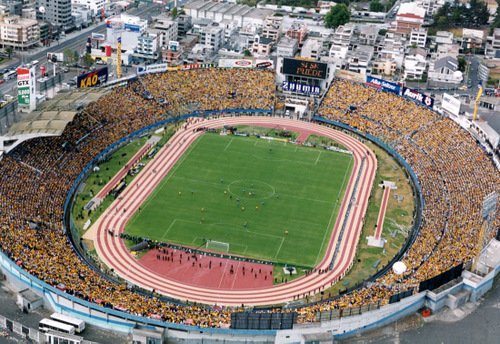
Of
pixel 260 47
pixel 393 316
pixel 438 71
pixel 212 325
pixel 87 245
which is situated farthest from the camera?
pixel 260 47

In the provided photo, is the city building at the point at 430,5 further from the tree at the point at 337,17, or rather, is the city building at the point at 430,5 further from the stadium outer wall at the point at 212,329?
the stadium outer wall at the point at 212,329

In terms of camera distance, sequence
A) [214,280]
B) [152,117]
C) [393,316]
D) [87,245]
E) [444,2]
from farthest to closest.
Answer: [444,2], [152,117], [87,245], [214,280], [393,316]

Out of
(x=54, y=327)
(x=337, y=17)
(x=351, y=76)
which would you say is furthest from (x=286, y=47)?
(x=54, y=327)

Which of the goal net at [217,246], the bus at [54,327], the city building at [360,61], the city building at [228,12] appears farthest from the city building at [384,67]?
the bus at [54,327]

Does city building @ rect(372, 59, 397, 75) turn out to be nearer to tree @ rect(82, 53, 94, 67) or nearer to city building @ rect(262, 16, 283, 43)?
city building @ rect(262, 16, 283, 43)

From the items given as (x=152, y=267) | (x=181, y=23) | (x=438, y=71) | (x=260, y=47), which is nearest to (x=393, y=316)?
(x=152, y=267)

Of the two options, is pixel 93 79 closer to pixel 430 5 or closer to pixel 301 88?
pixel 301 88

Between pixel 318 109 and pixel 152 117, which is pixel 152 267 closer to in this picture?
pixel 152 117
